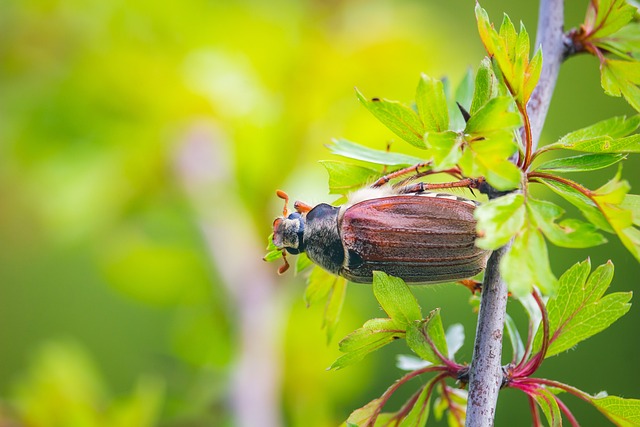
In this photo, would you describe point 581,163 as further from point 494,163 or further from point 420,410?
point 420,410

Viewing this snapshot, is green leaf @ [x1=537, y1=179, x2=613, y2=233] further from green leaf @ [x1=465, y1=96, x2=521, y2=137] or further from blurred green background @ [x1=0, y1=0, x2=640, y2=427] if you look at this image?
blurred green background @ [x1=0, y1=0, x2=640, y2=427]

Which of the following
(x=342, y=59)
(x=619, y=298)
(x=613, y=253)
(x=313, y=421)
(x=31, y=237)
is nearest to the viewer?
(x=619, y=298)

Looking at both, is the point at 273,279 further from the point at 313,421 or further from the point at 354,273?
the point at 354,273

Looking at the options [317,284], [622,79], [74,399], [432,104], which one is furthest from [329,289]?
[74,399]

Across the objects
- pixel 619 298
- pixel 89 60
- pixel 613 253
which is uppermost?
pixel 89 60

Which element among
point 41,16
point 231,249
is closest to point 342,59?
point 231,249
